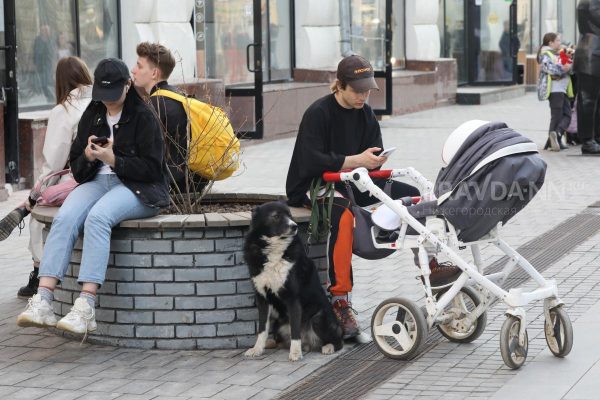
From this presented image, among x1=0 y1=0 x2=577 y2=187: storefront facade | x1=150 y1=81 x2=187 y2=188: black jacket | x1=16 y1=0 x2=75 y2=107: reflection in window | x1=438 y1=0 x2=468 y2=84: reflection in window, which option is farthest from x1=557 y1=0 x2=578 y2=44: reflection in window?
x1=150 y1=81 x2=187 y2=188: black jacket

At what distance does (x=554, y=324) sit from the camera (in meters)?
6.61

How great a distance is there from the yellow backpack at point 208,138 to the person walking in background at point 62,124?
30.9 inches

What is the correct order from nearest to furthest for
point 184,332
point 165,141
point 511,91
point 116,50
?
point 184,332 → point 165,141 → point 116,50 → point 511,91

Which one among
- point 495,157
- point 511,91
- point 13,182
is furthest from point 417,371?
point 511,91

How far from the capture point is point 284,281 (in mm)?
6543

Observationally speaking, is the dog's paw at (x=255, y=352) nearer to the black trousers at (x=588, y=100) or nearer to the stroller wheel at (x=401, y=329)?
the stroller wheel at (x=401, y=329)

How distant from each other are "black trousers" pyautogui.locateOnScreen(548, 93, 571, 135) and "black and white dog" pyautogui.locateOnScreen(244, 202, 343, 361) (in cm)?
1073

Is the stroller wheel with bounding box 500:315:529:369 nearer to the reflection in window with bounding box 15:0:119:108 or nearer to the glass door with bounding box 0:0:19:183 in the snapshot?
the glass door with bounding box 0:0:19:183

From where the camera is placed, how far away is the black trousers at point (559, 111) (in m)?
16.9

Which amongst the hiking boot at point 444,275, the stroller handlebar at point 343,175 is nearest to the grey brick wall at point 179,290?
the stroller handlebar at point 343,175

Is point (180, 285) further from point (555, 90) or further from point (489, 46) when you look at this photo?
point (489, 46)

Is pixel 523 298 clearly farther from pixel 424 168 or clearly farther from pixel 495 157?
pixel 424 168

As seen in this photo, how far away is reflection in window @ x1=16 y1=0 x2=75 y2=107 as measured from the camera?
14461 mm

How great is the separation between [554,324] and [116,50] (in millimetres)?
10571
